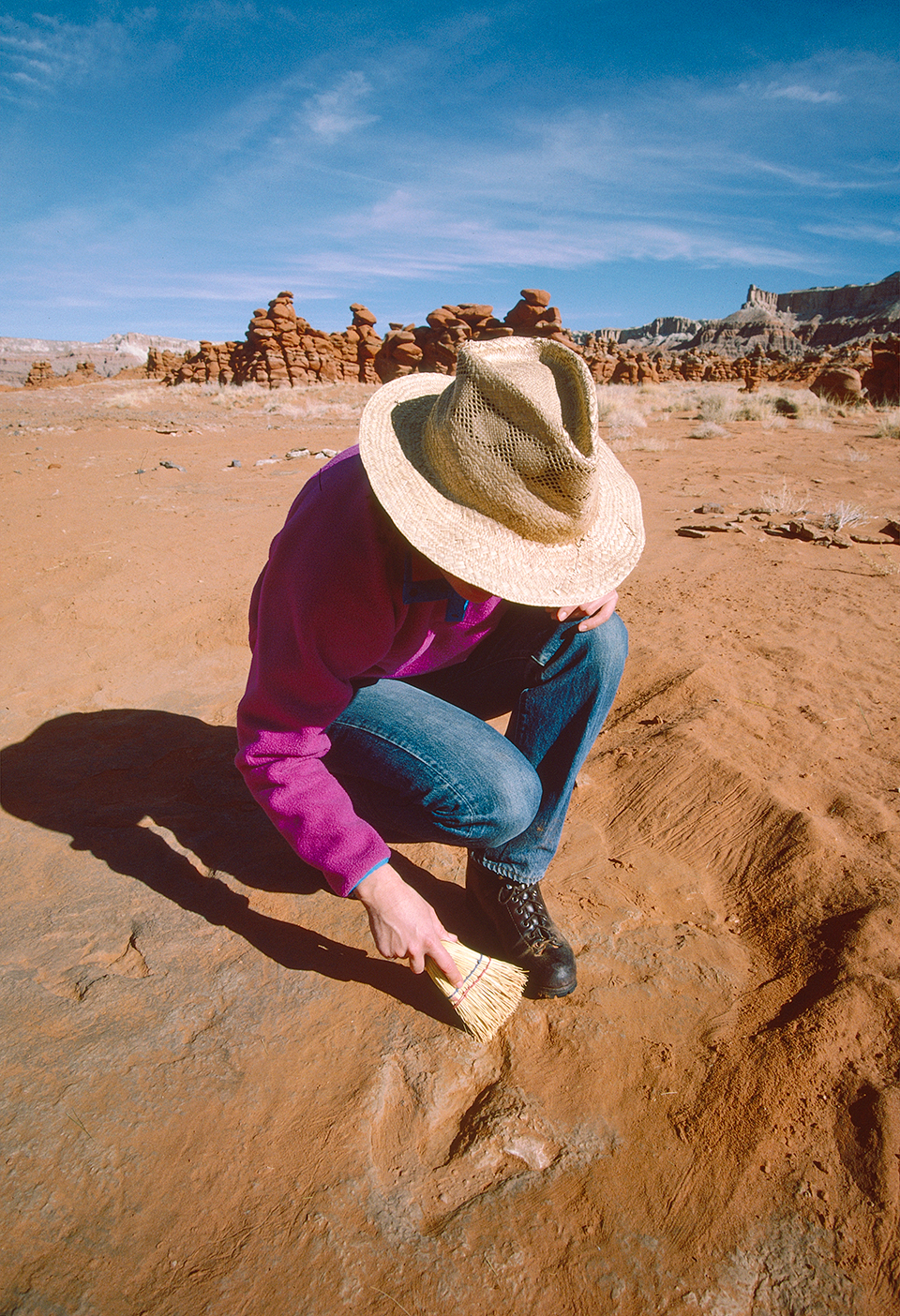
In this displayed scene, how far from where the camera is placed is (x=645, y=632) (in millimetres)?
3084

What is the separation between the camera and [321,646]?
133 centimetres

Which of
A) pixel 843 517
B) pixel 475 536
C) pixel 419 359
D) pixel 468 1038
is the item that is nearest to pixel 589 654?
pixel 475 536

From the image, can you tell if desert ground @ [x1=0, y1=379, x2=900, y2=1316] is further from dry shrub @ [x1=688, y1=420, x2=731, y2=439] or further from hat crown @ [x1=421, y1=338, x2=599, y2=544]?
dry shrub @ [x1=688, y1=420, x2=731, y2=439]

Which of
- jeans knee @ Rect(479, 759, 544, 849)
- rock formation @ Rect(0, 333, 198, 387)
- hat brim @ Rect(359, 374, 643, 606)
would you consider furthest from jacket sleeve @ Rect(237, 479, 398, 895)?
rock formation @ Rect(0, 333, 198, 387)

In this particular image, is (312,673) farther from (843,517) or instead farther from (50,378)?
(50,378)

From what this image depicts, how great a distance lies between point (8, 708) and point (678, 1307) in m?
2.63

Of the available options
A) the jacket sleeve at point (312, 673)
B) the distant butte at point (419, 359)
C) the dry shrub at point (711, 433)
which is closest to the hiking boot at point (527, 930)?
the jacket sleeve at point (312, 673)

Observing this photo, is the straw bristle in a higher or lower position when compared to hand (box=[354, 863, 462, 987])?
lower

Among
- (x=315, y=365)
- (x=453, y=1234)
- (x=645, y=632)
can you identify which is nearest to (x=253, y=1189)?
(x=453, y=1234)

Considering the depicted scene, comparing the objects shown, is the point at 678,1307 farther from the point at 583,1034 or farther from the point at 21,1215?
the point at 21,1215

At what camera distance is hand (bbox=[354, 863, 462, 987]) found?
1341 millimetres

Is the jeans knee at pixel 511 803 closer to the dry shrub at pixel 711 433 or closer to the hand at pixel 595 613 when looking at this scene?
the hand at pixel 595 613

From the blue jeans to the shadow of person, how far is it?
315 millimetres

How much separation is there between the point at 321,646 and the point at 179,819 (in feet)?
3.47
